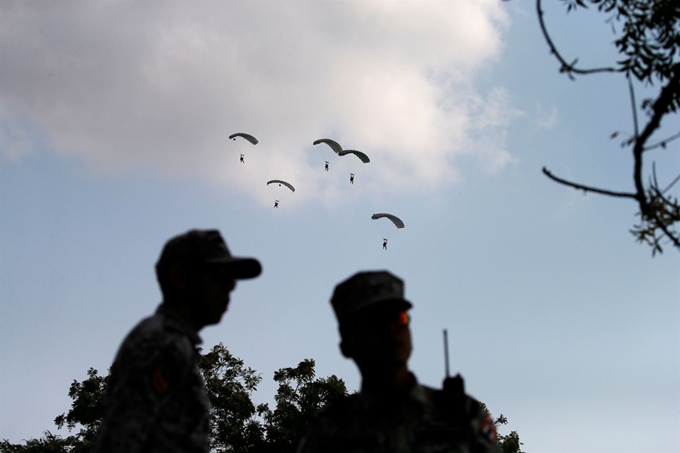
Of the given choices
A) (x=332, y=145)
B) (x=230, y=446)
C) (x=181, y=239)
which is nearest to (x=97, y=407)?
(x=230, y=446)

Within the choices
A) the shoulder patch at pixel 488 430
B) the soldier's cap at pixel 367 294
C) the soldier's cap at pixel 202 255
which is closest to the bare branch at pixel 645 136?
the soldier's cap at pixel 367 294

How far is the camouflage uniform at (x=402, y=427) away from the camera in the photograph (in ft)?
16.8

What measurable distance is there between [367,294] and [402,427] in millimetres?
931

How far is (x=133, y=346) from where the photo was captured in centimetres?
520

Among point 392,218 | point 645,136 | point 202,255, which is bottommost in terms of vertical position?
point 202,255

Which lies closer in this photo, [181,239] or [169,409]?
[169,409]

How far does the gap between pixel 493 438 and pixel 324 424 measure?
119 centimetres

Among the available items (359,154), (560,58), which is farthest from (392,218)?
(560,58)

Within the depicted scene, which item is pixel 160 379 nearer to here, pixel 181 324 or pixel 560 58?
pixel 181 324

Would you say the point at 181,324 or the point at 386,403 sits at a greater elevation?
the point at 181,324

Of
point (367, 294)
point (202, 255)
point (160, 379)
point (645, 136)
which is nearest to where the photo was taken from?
point (160, 379)

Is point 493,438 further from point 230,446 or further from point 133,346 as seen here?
point 230,446

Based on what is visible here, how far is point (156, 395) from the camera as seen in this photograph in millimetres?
5113

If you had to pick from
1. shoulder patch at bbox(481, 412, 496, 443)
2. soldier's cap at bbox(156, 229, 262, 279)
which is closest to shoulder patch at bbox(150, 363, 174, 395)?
soldier's cap at bbox(156, 229, 262, 279)
